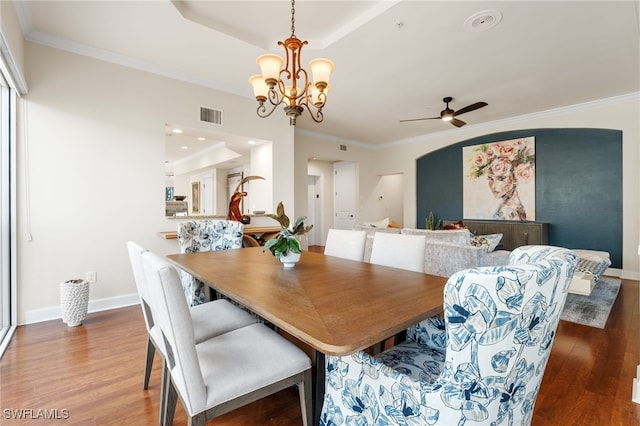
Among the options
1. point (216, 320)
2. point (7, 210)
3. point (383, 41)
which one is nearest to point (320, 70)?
point (383, 41)

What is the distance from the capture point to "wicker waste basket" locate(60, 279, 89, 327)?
264 cm

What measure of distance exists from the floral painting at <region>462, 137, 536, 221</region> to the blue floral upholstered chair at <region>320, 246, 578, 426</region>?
539cm

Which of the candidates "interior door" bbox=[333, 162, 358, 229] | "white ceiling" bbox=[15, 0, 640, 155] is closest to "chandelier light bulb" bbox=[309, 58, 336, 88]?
"white ceiling" bbox=[15, 0, 640, 155]

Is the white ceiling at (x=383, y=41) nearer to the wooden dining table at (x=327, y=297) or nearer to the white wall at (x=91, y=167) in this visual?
the white wall at (x=91, y=167)

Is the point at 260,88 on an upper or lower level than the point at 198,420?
upper

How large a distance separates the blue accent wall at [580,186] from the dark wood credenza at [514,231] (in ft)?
1.09

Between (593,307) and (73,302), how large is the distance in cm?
524

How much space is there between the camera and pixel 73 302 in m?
2.64

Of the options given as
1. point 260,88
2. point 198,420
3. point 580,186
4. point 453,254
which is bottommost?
point 198,420

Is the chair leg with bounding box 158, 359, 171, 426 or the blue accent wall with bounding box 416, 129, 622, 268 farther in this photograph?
the blue accent wall with bounding box 416, 129, 622, 268

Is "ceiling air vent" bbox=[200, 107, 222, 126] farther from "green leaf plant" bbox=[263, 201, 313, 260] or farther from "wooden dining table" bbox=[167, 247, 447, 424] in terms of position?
"green leaf plant" bbox=[263, 201, 313, 260]

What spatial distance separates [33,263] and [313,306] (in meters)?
3.15

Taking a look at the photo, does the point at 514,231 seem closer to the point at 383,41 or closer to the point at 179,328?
the point at 383,41

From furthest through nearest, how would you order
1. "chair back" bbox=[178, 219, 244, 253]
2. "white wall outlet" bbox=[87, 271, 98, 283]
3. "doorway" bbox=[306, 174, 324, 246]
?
"doorway" bbox=[306, 174, 324, 246], "white wall outlet" bbox=[87, 271, 98, 283], "chair back" bbox=[178, 219, 244, 253]
